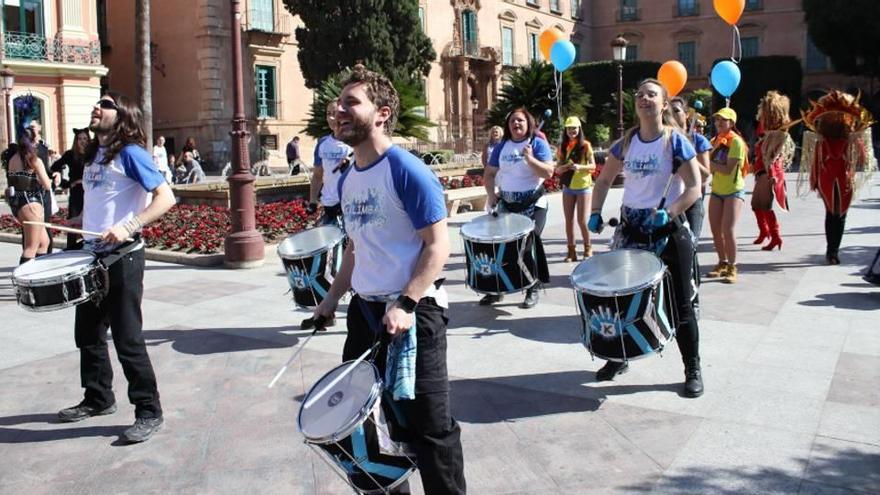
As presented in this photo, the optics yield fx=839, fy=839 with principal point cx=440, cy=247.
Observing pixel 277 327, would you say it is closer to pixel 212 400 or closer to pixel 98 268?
pixel 212 400

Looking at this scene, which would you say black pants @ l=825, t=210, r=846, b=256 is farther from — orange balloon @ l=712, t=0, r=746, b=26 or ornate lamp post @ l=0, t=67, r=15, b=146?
ornate lamp post @ l=0, t=67, r=15, b=146

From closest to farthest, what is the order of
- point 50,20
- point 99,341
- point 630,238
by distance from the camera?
1. point 99,341
2. point 630,238
3. point 50,20

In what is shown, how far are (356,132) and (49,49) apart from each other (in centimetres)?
2992

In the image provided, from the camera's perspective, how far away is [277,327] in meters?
7.33

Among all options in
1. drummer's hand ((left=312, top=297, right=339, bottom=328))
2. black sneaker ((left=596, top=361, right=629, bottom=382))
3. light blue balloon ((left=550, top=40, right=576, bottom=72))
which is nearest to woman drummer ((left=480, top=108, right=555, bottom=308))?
black sneaker ((left=596, top=361, right=629, bottom=382))

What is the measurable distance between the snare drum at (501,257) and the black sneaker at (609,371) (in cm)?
134

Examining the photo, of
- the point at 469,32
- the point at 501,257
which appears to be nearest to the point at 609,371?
the point at 501,257

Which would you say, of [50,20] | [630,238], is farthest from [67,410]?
[50,20]

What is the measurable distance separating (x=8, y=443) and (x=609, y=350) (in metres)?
3.47

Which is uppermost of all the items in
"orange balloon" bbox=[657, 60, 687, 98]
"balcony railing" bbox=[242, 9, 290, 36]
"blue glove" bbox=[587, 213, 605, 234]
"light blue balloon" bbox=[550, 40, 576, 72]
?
"balcony railing" bbox=[242, 9, 290, 36]

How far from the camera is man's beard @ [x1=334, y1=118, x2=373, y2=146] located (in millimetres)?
3336

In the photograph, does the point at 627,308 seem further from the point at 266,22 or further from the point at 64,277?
the point at 266,22

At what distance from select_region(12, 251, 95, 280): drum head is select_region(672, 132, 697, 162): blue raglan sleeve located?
352cm

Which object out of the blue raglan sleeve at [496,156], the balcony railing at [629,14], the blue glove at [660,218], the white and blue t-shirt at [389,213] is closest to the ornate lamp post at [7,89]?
the blue raglan sleeve at [496,156]
